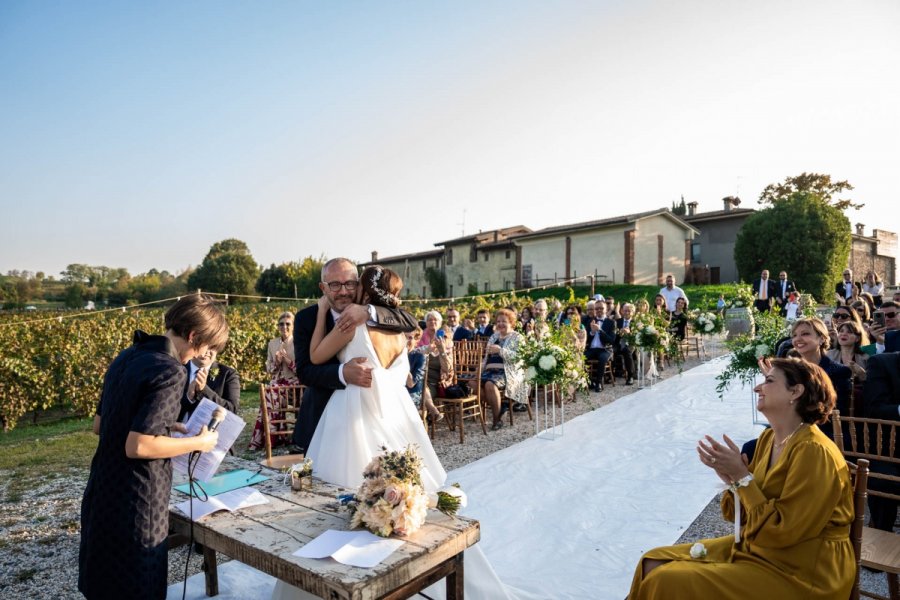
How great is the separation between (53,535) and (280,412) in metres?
2.45

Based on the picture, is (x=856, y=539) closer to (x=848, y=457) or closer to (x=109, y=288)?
(x=848, y=457)

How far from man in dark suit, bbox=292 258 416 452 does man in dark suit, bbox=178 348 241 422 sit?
519mm

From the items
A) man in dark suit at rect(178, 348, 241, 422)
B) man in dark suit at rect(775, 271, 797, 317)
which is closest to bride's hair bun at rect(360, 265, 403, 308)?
man in dark suit at rect(178, 348, 241, 422)

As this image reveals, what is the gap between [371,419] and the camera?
3.04 meters

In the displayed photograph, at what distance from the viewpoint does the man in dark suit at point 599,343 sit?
37.4ft

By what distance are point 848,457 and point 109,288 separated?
52.1 metres

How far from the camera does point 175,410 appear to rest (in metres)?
2.10

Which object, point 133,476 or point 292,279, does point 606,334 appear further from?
point 292,279

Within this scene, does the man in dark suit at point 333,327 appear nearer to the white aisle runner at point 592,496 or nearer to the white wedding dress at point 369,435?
the white wedding dress at point 369,435

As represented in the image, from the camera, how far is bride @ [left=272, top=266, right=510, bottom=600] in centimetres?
296

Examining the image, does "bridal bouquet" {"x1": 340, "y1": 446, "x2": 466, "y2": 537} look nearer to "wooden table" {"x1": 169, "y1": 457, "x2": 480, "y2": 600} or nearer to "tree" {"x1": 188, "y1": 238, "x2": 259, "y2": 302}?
"wooden table" {"x1": 169, "y1": 457, "x2": 480, "y2": 600}

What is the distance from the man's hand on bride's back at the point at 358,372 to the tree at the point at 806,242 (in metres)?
30.9

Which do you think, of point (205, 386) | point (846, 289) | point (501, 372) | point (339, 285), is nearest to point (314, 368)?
point (339, 285)

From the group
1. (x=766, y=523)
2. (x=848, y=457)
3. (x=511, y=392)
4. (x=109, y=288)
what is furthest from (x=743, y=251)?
(x=109, y=288)
